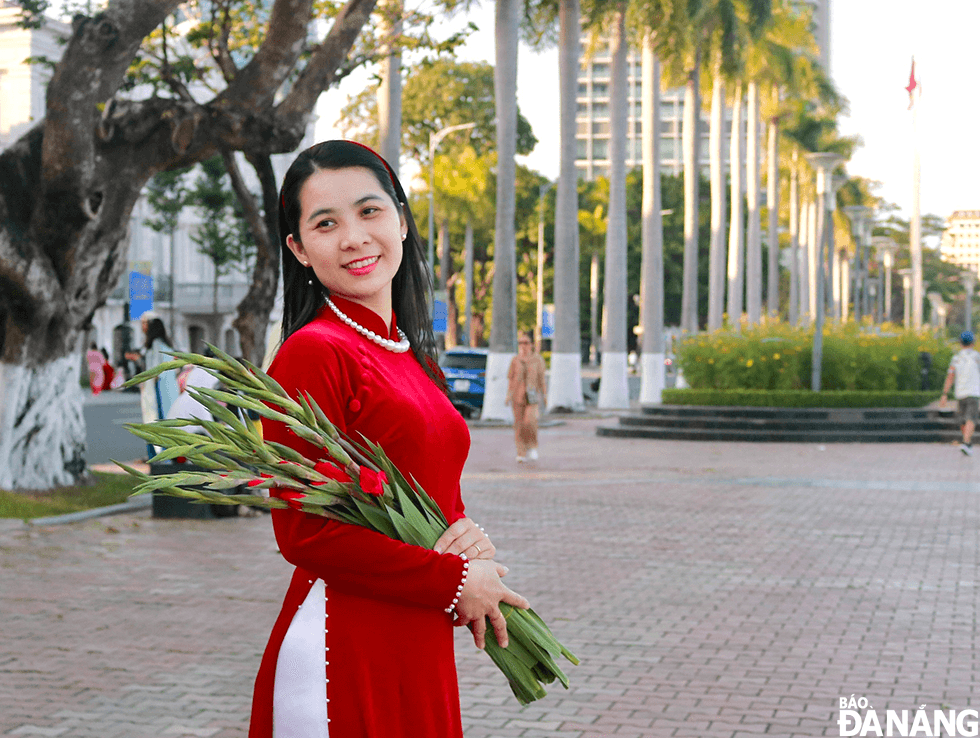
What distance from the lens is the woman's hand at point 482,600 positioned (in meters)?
2.43

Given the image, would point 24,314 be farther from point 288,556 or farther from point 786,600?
point 288,556

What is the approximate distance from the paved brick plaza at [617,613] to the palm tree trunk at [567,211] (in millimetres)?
15841

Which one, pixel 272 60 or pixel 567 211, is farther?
pixel 567 211

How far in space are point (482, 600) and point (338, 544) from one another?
0.31 m

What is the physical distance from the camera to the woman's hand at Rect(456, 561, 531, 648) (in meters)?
2.43

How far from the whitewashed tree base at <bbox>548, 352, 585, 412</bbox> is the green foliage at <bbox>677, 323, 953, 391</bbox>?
394cm

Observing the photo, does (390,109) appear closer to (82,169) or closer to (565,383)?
(82,169)

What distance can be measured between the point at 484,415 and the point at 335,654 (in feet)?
83.2

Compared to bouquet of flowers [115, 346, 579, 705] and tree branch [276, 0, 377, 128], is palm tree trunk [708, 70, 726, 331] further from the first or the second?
bouquet of flowers [115, 346, 579, 705]

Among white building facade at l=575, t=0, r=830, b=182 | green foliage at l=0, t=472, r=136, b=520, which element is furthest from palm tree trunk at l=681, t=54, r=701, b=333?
white building facade at l=575, t=0, r=830, b=182

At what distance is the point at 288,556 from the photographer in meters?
2.37

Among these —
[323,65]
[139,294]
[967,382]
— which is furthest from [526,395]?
[139,294]

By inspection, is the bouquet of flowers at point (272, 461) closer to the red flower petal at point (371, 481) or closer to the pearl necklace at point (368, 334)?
the red flower petal at point (371, 481)

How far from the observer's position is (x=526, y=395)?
18.0 meters
